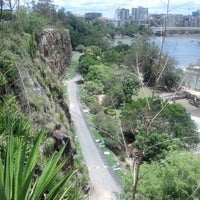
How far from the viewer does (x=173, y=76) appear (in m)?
41.8

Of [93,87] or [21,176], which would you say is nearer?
[21,176]

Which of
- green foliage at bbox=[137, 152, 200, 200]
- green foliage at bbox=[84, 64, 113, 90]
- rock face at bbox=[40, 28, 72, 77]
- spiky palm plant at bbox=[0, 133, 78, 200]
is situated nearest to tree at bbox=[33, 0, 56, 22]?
rock face at bbox=[40, 28, 72, 77]

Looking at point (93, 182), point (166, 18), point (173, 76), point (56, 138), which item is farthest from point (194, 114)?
point (166, 18)

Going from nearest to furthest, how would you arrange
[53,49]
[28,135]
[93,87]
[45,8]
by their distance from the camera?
[28,135] → [53,49] → [93,87] → [45,8]

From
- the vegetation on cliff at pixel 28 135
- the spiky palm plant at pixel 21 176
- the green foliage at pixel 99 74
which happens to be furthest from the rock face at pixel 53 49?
the spiky palm plant at pixel 21 176

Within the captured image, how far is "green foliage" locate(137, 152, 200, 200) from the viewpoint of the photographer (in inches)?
516

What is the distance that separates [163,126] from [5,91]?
1642cm

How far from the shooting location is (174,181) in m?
13.2

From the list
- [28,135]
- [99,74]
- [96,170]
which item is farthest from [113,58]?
[28,135]

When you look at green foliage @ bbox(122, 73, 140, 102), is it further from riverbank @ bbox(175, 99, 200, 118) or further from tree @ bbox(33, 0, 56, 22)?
tree @ bbox(33, 0, 56, 22)

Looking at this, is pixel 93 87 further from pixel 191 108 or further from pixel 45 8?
pixel 45 8

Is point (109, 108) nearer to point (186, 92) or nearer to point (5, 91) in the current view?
point (186, 92)

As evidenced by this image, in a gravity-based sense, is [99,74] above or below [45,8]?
below

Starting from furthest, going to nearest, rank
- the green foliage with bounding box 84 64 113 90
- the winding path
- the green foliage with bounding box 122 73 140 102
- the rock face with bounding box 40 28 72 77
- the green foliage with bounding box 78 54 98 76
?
the green foliage with bounding box 78 54 98 76, the green foliage with bounding box 84 64 113 90, the green foliage with bounding box 122 73 140 102, the rock face with bounding box 40 28 72 77, the winding path
